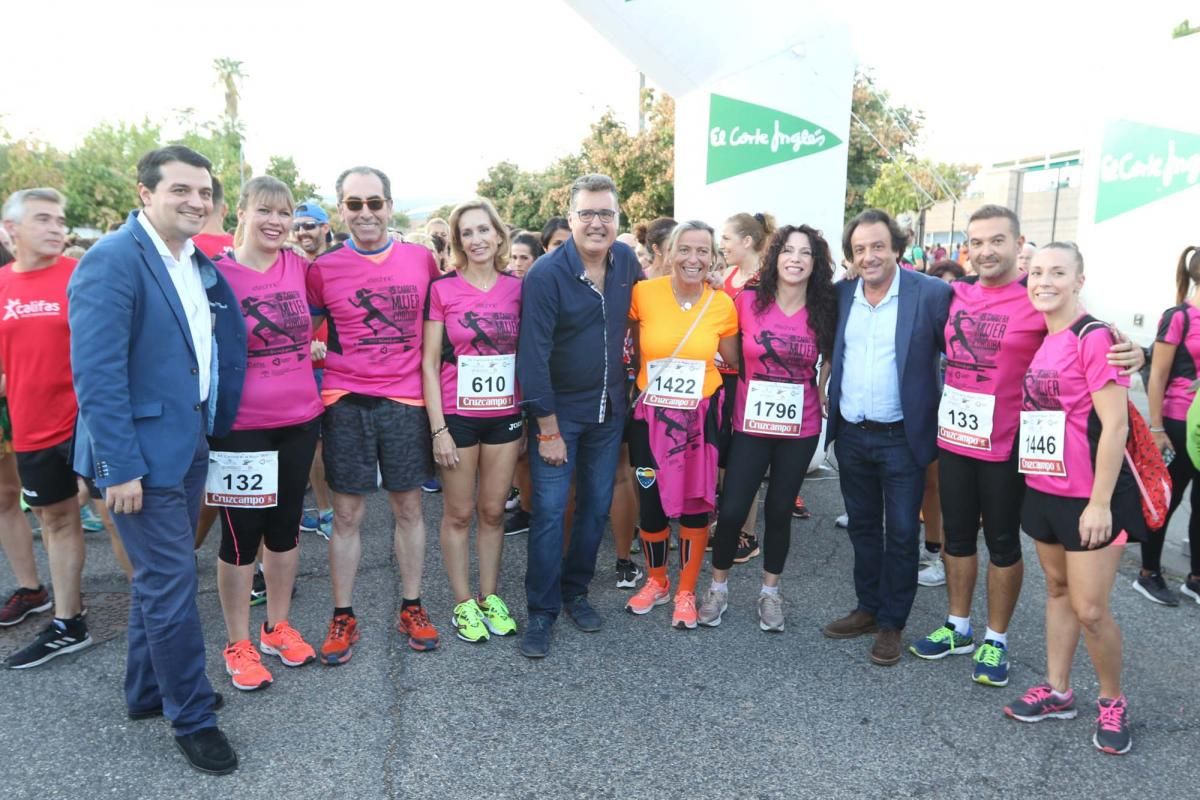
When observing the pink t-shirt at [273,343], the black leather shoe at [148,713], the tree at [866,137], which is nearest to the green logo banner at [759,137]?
the pink t-shirt at [273,343]

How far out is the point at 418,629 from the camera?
137 inches

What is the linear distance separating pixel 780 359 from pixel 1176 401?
2.18 m

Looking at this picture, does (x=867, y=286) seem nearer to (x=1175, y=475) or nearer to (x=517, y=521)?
(x=1175, y=475)

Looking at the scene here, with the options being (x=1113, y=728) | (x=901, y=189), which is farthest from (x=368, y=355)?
(x=901, y=189)

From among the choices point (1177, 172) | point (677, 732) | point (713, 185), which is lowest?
point (677, 732)

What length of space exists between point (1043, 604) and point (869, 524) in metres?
1.21

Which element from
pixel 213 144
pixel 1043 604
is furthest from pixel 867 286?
pixel 213 144

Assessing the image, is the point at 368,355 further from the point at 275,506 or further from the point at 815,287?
the point at 815,287

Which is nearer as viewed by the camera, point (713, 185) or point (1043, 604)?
point (1043, 604)

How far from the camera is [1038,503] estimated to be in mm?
2820

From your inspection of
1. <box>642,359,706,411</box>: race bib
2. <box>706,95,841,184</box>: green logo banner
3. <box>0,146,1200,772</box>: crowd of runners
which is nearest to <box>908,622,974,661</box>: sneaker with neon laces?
<box>0,146,1200,772</box>: crowd of runners

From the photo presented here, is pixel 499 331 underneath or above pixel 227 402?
above

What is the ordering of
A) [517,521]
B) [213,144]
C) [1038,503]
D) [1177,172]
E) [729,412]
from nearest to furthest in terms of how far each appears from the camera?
[1038,503] → [729,412] → [517,521] → [1177,172] → [213,144]

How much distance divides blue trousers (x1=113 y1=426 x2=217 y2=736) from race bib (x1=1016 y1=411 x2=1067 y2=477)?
9.74 feet
